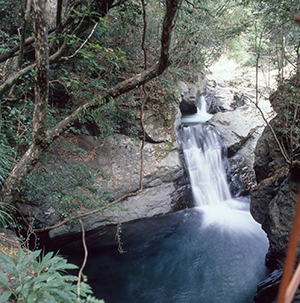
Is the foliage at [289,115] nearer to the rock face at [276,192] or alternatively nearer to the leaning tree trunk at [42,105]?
the rock face at [276,192]

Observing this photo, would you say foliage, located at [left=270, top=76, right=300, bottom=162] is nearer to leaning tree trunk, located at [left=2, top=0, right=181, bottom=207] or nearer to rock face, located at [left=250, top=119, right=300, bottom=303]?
rock face, located at [left=250, top=119, right=300, bottom=303]

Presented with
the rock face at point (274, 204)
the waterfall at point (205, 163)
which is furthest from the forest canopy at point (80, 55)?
the rock face at point (274, 204)

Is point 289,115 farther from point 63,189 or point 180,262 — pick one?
point 63,189

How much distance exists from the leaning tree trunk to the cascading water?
2770 millimetres

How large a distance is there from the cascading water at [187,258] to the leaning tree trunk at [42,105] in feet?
9.09

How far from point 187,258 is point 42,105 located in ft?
16.8

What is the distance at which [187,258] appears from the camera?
18.9 ft

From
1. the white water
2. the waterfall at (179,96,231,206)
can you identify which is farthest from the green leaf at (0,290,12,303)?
the waterfall at (179,96,231,206)

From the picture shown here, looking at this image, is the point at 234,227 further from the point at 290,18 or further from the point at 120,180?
the point at 290,18

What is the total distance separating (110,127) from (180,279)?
4.68 metres

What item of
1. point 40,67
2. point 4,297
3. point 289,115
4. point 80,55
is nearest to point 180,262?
point 289,115

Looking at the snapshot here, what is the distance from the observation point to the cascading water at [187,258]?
15.5 ft

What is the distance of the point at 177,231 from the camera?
670 centimetres

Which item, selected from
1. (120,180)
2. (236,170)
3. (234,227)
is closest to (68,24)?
(120,180)
